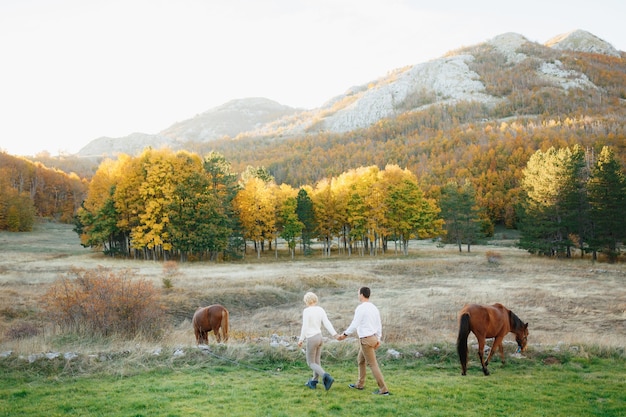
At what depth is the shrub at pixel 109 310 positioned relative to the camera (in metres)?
14.7

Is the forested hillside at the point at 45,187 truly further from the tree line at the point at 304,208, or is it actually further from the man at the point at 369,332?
the man at the point at 369,332

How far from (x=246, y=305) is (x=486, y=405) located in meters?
18.6

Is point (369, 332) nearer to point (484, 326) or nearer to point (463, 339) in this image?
point (463, 339)

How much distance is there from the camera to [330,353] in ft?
39.3

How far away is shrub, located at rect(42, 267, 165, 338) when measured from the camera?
48.1 feet

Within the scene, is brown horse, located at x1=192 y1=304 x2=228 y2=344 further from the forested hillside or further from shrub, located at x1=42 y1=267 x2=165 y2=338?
the forested hillside

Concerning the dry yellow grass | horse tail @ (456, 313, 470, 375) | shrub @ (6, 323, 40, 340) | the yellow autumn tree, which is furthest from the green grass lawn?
the yellow autumn tree

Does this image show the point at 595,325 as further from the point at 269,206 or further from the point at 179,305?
the point at 269,206

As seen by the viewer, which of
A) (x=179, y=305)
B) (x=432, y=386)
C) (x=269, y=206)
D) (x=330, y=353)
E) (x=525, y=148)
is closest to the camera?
(x=432, y=386)

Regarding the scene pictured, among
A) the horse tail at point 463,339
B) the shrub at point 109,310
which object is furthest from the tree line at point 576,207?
the shrub at point 109,310

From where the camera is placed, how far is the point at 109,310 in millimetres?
14859

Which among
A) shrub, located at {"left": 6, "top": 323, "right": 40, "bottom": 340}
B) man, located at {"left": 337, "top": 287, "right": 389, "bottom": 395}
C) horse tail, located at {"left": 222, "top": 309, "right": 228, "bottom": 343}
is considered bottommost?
shrub, located at {"left": 6, "top": 323, "right": 40, "bottom": 340}

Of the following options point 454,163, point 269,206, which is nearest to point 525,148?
point 454,163

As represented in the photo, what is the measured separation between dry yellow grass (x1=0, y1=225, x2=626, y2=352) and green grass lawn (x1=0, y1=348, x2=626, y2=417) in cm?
230
